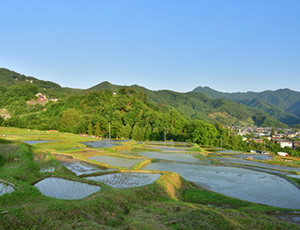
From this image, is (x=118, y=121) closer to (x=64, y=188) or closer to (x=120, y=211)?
(x=64, y=188)

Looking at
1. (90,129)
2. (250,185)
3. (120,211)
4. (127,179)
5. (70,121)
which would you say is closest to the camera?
(120,211)

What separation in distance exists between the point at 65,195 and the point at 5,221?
548cm

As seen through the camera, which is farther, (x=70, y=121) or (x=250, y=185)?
(x=70, y=121)

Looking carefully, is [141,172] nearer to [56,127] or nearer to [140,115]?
[140,115]

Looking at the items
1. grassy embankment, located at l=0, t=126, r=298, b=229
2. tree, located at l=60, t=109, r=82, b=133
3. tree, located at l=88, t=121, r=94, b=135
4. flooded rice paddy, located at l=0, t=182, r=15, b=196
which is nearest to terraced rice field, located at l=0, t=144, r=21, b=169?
grassy embankment, located at l=0, t=126, r=298, b=229

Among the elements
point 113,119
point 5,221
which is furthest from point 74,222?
point 113,119

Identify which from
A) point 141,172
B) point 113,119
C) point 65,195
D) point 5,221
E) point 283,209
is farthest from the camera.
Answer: point 113,119

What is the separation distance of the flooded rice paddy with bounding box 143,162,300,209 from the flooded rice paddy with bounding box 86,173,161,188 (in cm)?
446

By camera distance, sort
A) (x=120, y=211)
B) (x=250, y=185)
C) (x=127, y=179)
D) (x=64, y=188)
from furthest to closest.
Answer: (x=250, y=185) → (x=127, y=179) → (x=64, y=188) → (x=120, y=211)

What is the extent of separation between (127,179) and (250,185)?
11112 mm

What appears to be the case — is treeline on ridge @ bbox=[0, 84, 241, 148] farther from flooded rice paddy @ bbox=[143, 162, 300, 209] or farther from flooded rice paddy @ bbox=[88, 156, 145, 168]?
flooded rice paddy @ bbox=[143, 162, 300, 209]

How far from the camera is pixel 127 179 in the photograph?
19359 mm

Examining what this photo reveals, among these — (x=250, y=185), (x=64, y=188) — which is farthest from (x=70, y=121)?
(x=64, y=188)

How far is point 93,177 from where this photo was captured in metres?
19.6
